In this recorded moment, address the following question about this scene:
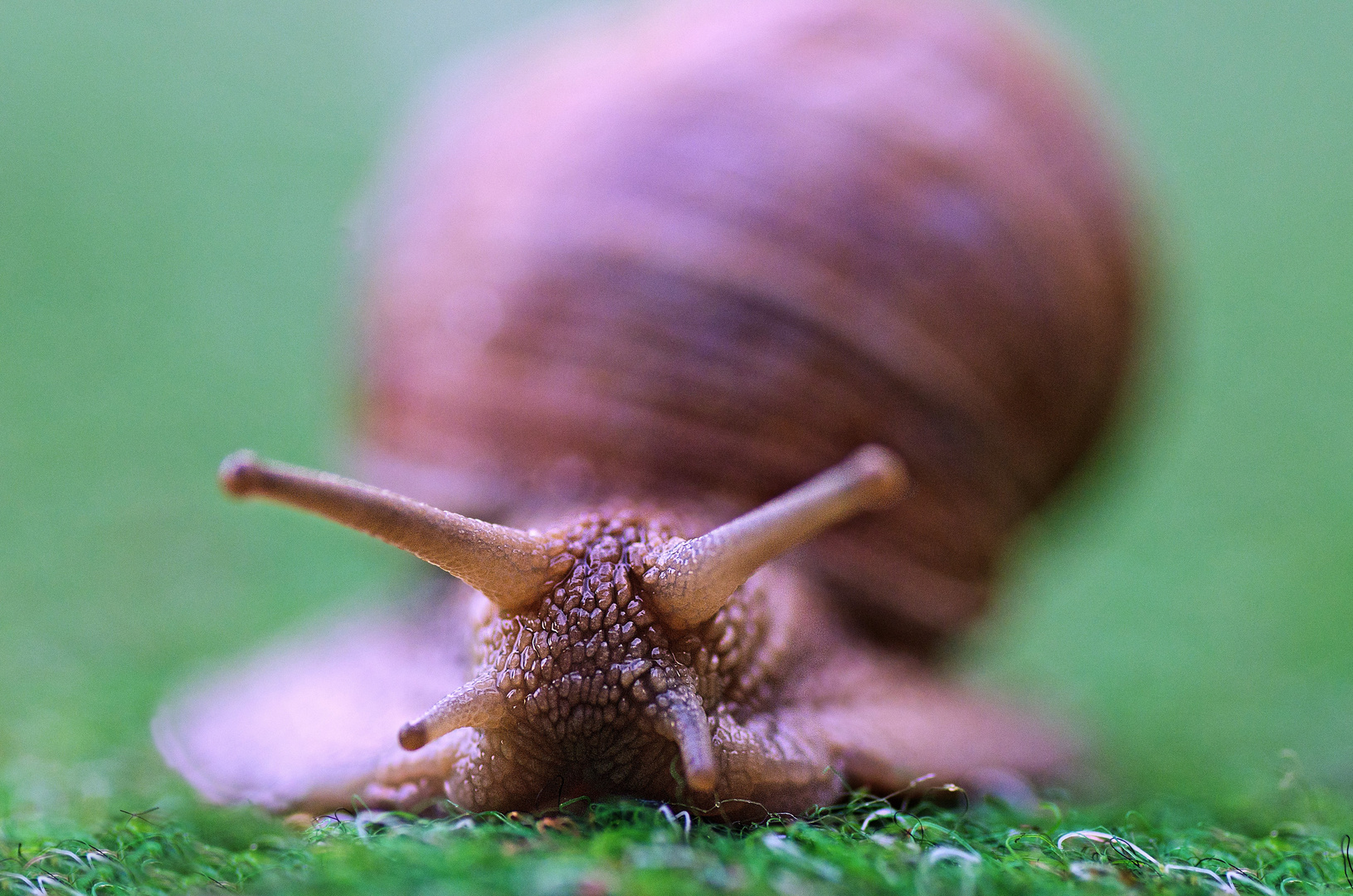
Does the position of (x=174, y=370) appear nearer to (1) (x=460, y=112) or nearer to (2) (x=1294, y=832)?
(1) (x=460, y=112)

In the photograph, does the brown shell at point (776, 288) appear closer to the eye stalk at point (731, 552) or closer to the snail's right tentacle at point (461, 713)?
the eye stalk at point (731, 552)

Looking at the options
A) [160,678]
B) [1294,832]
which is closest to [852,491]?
[1294,832]

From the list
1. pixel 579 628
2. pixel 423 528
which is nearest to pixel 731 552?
pixel 579 628

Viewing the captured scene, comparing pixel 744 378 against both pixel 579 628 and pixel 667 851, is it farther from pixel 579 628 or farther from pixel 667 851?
pixel 667 851

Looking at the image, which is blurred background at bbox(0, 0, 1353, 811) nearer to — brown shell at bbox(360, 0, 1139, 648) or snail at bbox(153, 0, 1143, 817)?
snail at bbox(153, 0, 1143, 817)

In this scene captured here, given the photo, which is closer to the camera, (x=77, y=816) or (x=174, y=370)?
(x=77, y=816)

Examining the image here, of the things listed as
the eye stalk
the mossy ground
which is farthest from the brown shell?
the mossy ground
